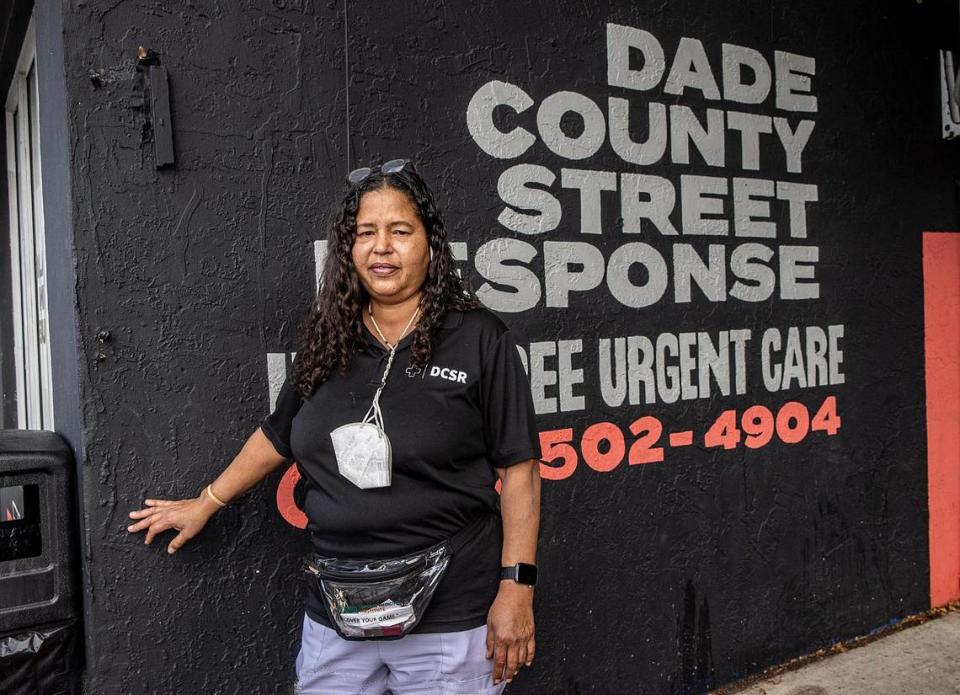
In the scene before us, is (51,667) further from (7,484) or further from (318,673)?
(318,673)

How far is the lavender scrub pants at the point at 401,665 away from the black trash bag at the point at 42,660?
79cm

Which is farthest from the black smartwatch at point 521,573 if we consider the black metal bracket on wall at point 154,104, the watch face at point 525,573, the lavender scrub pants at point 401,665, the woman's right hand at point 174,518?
the black metal bracket on wall at point 154,104

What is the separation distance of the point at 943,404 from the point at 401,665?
3.66m

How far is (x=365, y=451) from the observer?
1875mm

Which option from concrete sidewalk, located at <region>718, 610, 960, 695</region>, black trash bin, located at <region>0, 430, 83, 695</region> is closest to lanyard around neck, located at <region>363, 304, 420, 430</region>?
black trash bin, located at <region>0, 430, 83, 695</region>

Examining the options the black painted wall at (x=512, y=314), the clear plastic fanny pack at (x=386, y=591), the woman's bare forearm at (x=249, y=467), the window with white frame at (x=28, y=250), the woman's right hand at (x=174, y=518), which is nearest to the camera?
the clear plastic fanny pack at (x=386, y=591)

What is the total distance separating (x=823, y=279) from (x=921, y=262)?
31.2 inches

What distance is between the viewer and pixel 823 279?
13.0 feet

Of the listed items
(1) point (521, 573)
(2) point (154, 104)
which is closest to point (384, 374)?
(1) point (521, 573)

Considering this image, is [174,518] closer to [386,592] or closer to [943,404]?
[386,592]

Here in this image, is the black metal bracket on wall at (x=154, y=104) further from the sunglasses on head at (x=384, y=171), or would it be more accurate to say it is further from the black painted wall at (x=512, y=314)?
the sunglasses on head at (x=384, y=171)

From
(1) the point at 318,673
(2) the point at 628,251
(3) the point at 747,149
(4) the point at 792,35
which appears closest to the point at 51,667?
(1) the point at 318,673

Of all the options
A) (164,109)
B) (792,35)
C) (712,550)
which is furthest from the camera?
(792,35)

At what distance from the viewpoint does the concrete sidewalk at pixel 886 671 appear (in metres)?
3.56
